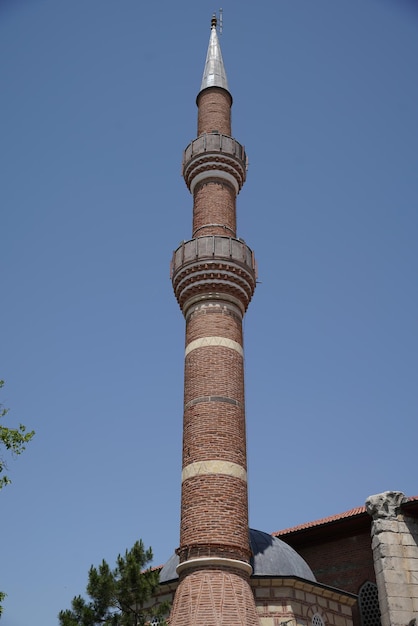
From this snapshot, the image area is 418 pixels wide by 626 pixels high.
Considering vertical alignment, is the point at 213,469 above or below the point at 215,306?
below

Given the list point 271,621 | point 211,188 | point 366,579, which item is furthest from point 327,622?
point 211,188

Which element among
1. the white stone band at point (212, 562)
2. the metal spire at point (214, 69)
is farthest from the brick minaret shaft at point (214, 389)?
the metal spire at point (214, 69)

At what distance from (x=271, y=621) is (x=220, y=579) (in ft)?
6.72

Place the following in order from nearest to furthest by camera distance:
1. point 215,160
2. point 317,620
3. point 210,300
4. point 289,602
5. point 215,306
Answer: point 289,602
point 317,620
point 215,306
point 210,300
point 215,160

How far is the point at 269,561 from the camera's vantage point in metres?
15.8

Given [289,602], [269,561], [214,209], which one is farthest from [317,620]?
[214,209]

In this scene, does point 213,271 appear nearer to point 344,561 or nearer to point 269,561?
point 269,561

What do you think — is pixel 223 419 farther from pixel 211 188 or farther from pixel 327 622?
pixel 211 188

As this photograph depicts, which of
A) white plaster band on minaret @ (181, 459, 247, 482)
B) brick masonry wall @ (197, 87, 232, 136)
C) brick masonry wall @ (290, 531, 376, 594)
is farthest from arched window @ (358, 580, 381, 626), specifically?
brick masonry wall @ (197, 87, 232, 136)

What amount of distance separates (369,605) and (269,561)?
14.5 feet

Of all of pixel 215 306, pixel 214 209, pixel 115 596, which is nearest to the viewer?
pixel 115 596

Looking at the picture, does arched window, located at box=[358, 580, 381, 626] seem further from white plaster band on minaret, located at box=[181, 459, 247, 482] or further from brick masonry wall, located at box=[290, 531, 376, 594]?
white plaster band on minaret, located at box=[181, 459, 247, 482]

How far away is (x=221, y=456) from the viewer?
1477cm

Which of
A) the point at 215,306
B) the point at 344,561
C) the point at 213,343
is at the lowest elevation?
the point at 344,561
